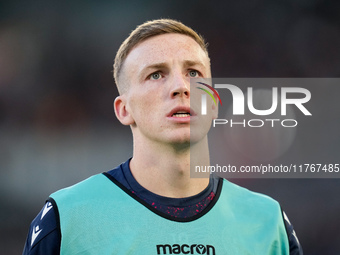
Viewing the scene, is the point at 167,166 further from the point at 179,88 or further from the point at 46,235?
the point at 46,235

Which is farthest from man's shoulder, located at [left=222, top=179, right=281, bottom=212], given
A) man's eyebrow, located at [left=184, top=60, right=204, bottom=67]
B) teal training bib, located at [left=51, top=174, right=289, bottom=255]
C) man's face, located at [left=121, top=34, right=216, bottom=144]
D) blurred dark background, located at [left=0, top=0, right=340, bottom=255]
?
blurred dark background, located at [left=0, top=0, right=340, bottom=255]

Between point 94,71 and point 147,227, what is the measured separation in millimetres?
4742

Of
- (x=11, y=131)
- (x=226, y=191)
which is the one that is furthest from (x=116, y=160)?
(x=226, y=191)

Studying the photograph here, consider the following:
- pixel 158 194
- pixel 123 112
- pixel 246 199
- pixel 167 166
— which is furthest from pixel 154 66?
pixel 246 199

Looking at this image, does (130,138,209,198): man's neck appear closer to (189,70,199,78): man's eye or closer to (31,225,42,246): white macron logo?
(189,70,199,78): man's eye

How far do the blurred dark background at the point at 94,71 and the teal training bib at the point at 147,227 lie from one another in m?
3.78

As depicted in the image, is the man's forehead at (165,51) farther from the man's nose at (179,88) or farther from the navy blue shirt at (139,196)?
the navy blue shirt at (139,196)

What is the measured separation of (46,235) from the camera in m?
1.98

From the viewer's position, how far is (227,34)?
21.7 feet

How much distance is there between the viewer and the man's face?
201 cm

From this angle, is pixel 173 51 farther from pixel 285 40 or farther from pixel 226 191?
pixel 285 40

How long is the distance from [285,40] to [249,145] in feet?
5.65

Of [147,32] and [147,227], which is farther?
[147,32]

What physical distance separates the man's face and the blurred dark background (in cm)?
410
